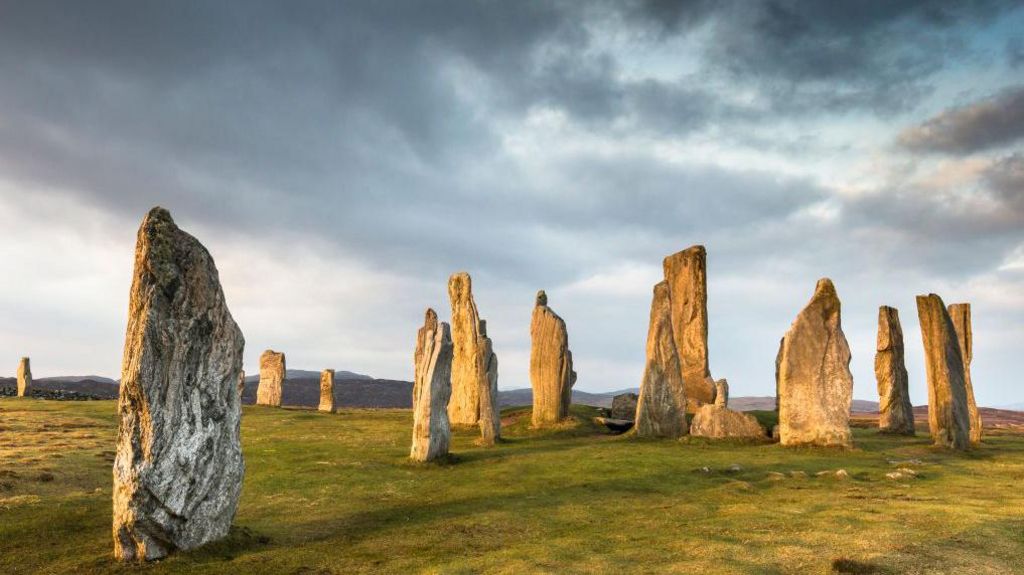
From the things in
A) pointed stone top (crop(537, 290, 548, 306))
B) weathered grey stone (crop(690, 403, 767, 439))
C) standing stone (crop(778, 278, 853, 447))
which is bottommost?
weathered grey stone (crop(690, 403, 767, 439))

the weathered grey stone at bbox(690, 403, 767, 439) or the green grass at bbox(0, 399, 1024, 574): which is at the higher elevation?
the weathered grey stone at bbox(690, 403, 767, 439)

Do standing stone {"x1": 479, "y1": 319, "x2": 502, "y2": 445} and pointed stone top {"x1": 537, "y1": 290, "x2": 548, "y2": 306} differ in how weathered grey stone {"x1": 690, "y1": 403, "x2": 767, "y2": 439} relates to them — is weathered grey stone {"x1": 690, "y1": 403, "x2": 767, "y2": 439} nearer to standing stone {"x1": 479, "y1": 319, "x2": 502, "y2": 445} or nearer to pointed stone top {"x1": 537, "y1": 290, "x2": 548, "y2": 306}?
standing stone {"x1": 479, "y1": 319, "x2": 502, "y2": 445}

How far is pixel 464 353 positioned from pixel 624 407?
340 inches

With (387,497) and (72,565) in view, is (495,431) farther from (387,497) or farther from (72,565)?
(72,565)

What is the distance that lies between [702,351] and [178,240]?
100 feet

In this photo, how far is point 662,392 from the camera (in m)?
27.2

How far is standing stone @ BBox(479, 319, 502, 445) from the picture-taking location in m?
25.6

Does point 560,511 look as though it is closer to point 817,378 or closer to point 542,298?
point 817,378

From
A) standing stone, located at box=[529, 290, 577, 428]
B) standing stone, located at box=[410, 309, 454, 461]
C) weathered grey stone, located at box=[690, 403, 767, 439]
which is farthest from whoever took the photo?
standing stone, located at box=[529, 290, 577, 428]

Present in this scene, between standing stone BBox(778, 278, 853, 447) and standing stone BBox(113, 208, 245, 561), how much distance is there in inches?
750

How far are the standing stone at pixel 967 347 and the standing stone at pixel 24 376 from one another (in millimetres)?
54643

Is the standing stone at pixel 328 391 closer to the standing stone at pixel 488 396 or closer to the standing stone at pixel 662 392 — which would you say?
the standing stone at pixel 488 396

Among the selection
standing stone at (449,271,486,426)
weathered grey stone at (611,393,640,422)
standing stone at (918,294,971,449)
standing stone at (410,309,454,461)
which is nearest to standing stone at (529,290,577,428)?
standing stone at (449,271,486,426)

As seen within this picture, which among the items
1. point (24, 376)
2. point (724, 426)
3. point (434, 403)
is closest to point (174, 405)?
point (434, 403)
